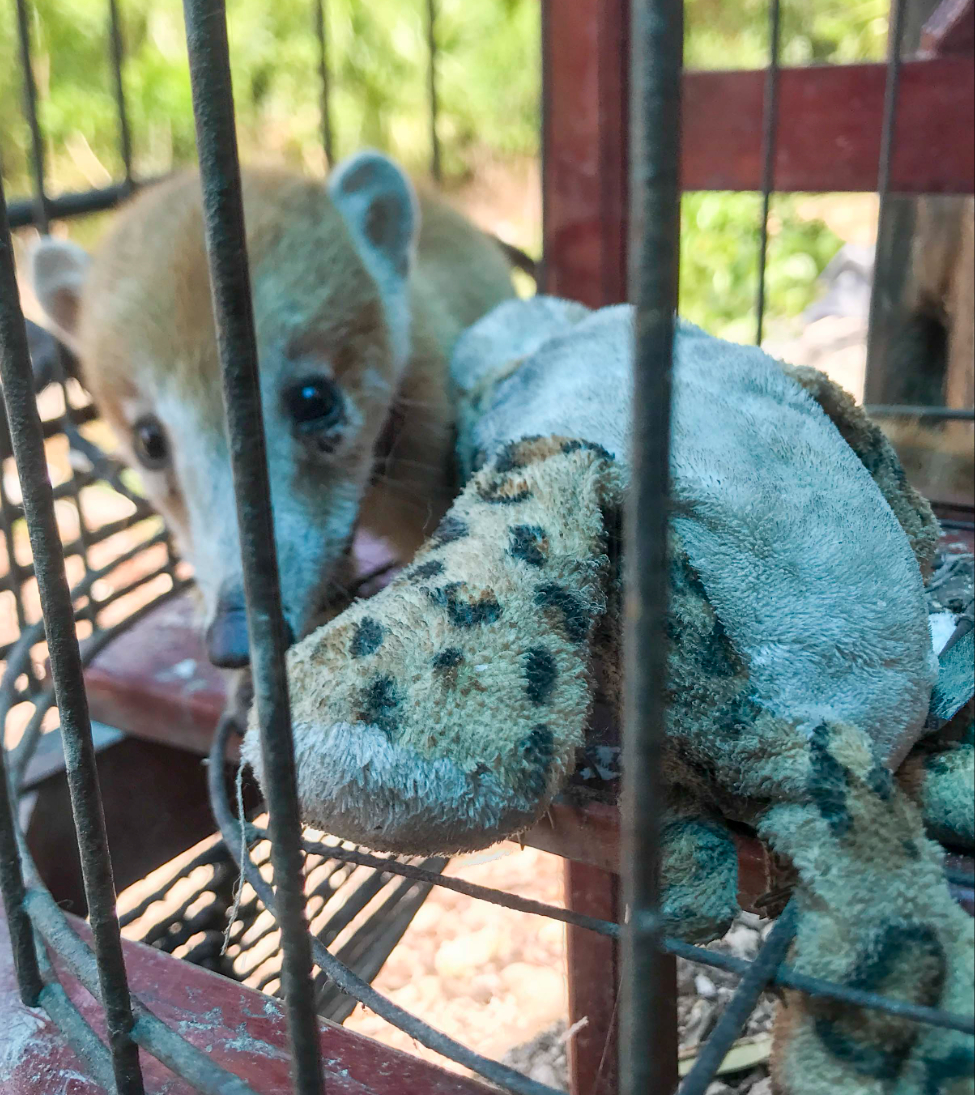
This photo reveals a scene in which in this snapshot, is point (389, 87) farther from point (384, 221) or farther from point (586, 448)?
point (586, 448)

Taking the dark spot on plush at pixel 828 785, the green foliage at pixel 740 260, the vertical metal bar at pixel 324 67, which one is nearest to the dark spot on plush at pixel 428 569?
the dark spot on plush at pixel 828 785

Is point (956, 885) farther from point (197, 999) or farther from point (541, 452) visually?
point (197, 999)

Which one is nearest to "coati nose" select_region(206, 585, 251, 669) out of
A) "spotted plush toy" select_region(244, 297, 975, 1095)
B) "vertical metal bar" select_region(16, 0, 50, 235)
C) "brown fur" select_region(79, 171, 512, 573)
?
"brown fur" select_region(79, 171, 512, 573)

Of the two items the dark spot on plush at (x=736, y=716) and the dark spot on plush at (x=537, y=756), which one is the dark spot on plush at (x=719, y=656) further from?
the dark spot on plush at (x=537, y=756)

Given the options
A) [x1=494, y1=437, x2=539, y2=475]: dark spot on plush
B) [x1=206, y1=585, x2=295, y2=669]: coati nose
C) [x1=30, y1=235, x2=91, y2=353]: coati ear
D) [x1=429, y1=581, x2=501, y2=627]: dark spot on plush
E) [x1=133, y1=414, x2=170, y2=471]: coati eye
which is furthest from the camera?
[x1=30, y1=235, x2=91, y2=353]: coati ear

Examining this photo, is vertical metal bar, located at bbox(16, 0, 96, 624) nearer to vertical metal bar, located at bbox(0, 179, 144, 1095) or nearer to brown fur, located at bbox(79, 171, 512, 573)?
brown fur, located at bbox(79, 171, 512, 573)
